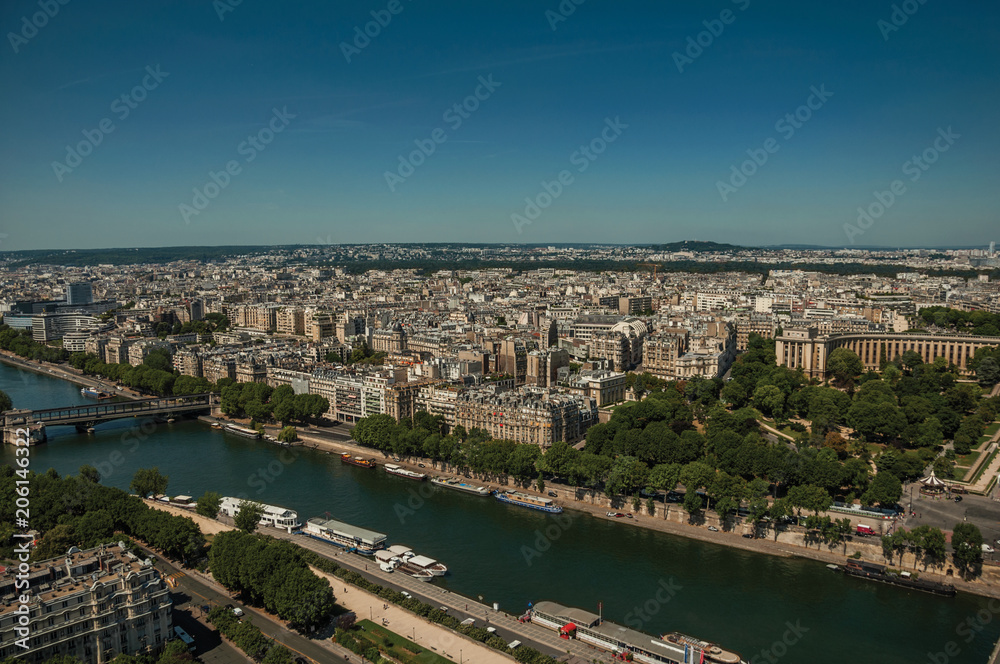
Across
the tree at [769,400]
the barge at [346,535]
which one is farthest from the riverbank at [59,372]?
the tree at [769,400]

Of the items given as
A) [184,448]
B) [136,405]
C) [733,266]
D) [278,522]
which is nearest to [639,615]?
[278,522]

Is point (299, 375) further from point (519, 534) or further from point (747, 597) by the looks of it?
point (747, 597)

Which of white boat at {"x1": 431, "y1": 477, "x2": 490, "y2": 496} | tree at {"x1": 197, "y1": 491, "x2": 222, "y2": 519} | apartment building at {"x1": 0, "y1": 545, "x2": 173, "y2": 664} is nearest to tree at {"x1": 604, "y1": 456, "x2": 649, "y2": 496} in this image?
white boat at {"x1": 431, "y1": 477, "x2": 490, "y2": 496}

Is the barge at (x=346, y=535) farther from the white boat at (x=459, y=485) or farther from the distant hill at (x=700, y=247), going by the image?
the distant hill at (x=700, y=247)

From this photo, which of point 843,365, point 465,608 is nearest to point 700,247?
point 843,365

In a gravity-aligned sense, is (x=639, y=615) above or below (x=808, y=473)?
below

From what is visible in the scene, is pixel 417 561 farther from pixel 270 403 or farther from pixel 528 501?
pixel 270 403
